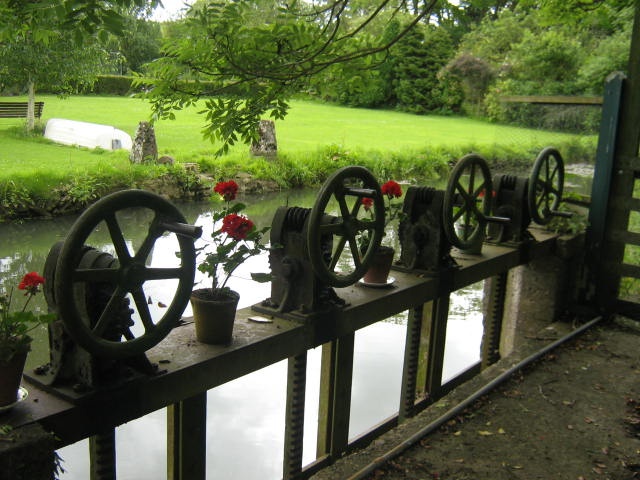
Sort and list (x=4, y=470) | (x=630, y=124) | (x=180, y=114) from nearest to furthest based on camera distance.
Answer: (x=4, y=470), (x=630, y=124), (x=180, y=114)

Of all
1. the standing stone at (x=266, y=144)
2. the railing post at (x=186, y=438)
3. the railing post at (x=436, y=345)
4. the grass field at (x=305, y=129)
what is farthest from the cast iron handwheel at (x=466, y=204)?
the standing stone at (x=266, y=144)

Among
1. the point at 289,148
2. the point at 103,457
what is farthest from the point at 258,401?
the point at 289,148

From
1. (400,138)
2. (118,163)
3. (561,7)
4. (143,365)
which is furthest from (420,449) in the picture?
(400,138)

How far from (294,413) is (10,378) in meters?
1.25

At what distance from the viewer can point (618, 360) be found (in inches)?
155

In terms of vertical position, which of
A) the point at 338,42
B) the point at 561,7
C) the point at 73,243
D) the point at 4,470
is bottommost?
the point at 4,470

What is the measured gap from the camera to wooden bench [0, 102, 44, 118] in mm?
18344

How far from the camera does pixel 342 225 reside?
2.51m

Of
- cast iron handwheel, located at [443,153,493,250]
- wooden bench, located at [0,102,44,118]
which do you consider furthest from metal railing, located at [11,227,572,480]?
wooden bench, located at [0,102,44,118]

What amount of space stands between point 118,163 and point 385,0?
9.56 m

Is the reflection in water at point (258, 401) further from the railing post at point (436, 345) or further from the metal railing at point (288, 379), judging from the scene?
the railing post at point (436, 345)

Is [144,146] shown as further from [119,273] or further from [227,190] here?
[119,273]

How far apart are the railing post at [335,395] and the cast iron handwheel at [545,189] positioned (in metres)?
1.69

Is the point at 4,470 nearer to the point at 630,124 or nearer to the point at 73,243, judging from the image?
the point at 73,243
